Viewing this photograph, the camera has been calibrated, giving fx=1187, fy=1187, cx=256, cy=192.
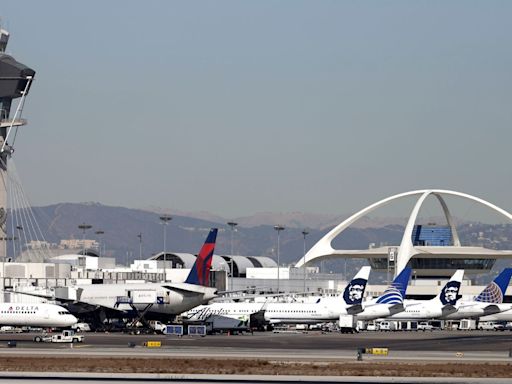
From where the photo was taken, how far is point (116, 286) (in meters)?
142

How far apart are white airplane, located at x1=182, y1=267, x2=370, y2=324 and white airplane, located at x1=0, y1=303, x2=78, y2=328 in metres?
26.8

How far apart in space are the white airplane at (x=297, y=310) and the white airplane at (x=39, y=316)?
2681 centimetres

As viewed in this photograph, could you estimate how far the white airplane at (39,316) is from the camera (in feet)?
400

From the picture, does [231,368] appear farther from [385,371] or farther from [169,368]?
[385,371]

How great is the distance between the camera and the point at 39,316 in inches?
4818

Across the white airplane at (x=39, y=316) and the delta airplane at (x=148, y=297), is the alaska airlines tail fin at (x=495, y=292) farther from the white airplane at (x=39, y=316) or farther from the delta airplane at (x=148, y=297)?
the white airplane at (x=39, y=316)

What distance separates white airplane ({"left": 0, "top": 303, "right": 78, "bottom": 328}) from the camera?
400ft

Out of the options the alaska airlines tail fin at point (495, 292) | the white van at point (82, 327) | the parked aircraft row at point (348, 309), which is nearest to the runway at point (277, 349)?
the white van at point (82, 327)

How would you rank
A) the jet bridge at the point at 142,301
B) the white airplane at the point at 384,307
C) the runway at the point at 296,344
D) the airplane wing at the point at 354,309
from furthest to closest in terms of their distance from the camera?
1. the white airplane at the point at 384,307
2. the airplane wing at the point at 354,309
3. the jet bridge at the point at 142,301
4. the runway at the point at 296,344

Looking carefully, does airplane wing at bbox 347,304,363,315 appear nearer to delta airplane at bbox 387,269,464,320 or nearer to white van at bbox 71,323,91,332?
delta airplane at bbox 387,269,464,320

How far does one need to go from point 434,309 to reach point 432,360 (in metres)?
82.6

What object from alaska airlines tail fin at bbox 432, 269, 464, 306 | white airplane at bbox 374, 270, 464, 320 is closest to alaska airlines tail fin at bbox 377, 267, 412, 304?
white airplane at bbox 374, 270, 464, 320

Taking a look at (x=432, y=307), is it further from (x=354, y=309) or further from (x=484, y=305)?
(x=354, y=309)

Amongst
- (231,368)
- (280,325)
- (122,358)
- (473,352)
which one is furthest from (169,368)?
(280,325)
